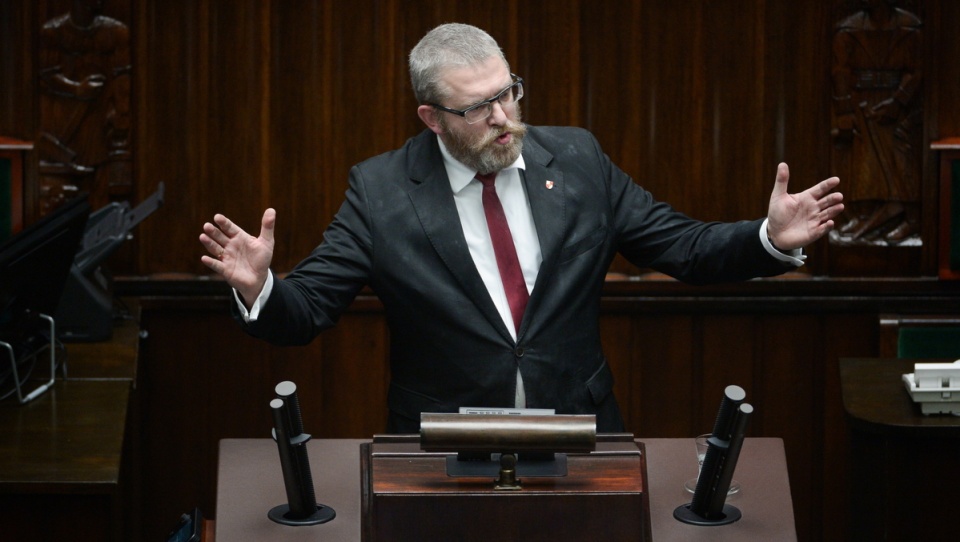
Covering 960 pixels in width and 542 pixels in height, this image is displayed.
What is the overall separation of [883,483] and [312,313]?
1.54m

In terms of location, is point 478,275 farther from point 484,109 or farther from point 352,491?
point 352,491

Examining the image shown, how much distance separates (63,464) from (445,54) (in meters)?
1.29

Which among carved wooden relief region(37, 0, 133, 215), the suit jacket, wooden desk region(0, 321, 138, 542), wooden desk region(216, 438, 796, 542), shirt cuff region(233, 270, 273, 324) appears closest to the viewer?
wooden desk region(216, 438, 796, 542)

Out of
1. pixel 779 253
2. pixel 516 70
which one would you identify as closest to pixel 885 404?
pixel 779 253

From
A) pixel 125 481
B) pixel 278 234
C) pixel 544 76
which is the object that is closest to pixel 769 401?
pixel 544 76

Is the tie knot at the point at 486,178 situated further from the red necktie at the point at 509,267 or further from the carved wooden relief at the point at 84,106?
the carved wooden relief at the point at 84,106

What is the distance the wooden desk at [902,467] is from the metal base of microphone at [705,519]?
3.32ft

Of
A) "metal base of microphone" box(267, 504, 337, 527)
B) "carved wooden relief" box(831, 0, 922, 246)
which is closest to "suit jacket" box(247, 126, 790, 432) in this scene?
Result: "metal base of microphone" box(267, 504, 337, 527)

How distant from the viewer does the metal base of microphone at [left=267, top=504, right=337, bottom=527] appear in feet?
7.47

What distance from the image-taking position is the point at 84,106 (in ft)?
14.8

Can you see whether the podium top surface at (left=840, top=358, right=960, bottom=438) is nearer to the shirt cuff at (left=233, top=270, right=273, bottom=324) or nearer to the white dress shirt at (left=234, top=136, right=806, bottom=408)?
the white dress shirt at (left=234, top=136, right=806, bottom=408)

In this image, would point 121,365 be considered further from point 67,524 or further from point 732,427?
point 732,427

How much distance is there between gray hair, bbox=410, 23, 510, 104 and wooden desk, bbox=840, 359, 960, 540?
4.31ft

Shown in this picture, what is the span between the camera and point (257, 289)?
2617 millimetres
